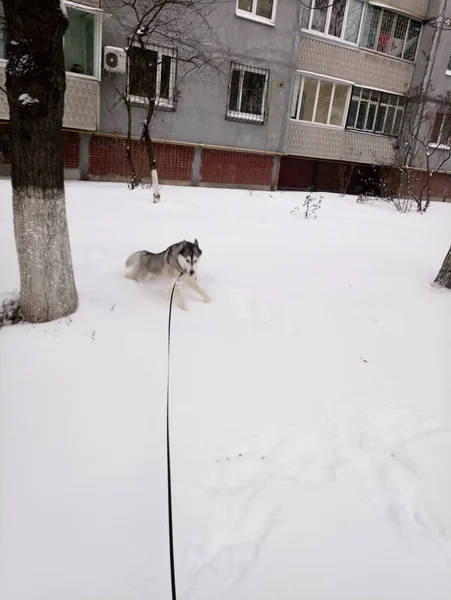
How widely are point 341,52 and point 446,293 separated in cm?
1312

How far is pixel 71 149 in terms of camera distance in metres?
11.0

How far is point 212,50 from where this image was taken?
1206 cm

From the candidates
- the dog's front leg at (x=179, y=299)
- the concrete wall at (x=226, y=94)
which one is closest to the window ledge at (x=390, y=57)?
the concrete wall at (x=226, y=94)

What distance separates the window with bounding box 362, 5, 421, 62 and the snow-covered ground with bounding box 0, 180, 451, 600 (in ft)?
46.8

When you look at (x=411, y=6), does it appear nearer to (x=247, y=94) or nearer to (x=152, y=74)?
(x=247, y=94)

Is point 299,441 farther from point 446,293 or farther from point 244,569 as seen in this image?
point 446,293

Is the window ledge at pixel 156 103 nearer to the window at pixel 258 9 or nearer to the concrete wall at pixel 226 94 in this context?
the concrete wall at pixel 226 94

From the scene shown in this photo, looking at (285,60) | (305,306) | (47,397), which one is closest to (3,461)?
(47,397)

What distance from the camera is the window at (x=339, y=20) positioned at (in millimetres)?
13938

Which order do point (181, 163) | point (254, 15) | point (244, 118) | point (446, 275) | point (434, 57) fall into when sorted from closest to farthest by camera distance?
point (446, 275) < point (254, 15) < point (181, 163) < point (244, 118) < point (434, 57)

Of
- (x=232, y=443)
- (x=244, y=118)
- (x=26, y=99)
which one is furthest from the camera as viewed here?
(x=244, y=118)

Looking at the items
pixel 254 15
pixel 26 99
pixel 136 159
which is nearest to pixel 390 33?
pixel 254 15

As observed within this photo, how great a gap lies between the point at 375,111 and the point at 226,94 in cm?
674

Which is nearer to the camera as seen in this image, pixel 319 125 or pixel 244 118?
pixel 244 118
